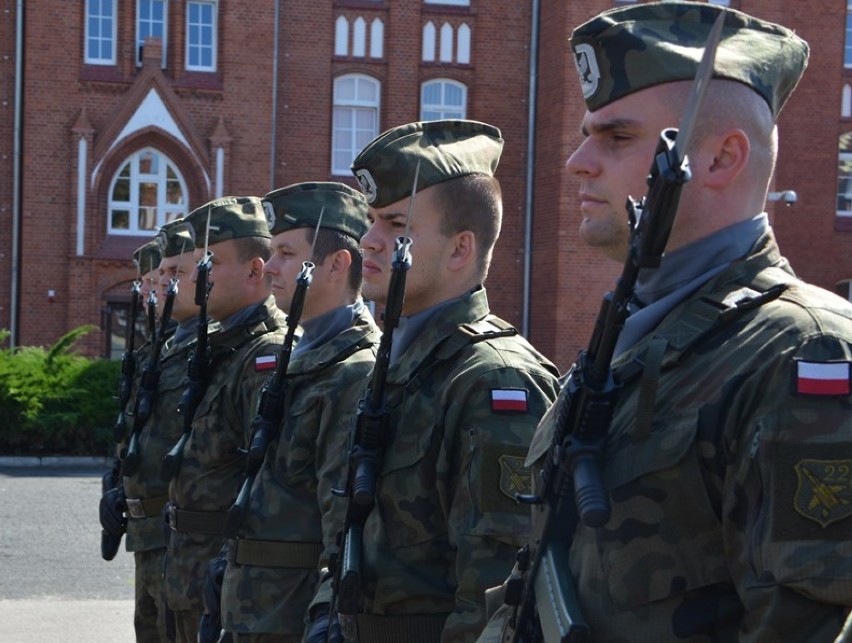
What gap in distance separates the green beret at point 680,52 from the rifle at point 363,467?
3.37 feet

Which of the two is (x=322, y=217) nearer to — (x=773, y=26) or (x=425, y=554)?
(x=425, y=554)

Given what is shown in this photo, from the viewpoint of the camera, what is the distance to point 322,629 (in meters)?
3.45

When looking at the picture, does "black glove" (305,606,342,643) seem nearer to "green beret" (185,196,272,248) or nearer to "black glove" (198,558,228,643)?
"black glove" (198,558,228,643)

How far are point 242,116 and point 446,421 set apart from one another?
2622 cm

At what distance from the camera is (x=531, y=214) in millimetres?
30375

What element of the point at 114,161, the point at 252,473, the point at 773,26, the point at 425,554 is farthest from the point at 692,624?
the point at 114,161

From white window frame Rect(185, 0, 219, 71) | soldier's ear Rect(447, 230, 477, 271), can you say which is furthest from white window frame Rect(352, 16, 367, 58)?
soldier's ear Rect(447, 230, 477, 271)

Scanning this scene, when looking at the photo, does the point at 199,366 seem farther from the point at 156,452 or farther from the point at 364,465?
the point at 364,465

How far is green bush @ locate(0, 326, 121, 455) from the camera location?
19.1m

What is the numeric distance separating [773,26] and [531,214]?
92.5 feet

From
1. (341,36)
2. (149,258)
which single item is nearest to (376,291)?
(149,258)

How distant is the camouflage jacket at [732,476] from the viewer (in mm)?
1746

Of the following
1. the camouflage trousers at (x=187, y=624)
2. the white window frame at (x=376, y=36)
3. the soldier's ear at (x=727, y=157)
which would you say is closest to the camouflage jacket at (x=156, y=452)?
the camouflage trousers at (x=187, y=624)

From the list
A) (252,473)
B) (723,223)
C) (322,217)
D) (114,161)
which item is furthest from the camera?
(114,161)
